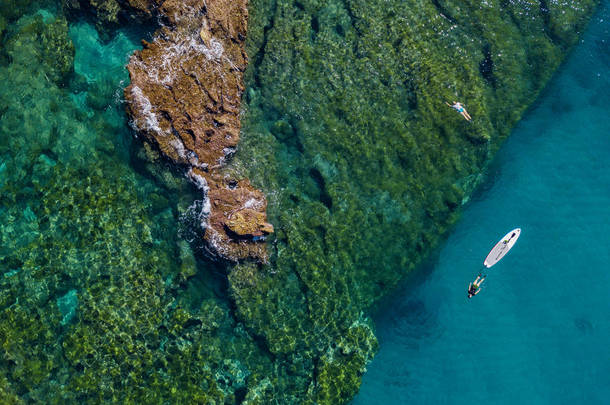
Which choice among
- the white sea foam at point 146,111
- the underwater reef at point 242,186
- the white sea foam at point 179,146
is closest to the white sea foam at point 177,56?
the underwater reef at point 242,186

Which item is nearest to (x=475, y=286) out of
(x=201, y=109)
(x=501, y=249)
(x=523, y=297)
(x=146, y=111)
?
(x=501, y=249)

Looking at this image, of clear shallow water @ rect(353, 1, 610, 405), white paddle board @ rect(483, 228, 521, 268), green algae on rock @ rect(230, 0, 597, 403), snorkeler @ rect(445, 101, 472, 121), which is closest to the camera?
green algae on rock @ rect(230, 0, 597, 403)

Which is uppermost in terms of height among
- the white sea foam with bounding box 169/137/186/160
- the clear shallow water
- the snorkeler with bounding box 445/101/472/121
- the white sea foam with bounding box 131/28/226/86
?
the white sea foam with bounding box 131/28/226/86

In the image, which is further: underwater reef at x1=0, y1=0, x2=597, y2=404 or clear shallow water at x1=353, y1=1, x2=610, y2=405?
clear shallow water at x1=353, y1=1, x2=610, y2=405

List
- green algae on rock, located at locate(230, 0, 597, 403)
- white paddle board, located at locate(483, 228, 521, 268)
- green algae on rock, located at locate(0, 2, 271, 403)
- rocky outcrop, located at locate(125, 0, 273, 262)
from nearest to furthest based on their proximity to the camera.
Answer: green algae on rock, located at locate(0, 2, 271, 403)
rocky outcrop, located at locate(125, 0, 273, 262)
green algae on rock, located at locate(230, 0, 597, 403)
white paddle board, located at locate(483, 228, 521, 268)

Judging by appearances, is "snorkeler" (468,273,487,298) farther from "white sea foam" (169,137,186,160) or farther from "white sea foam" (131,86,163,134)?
"white sea foam" (131,86,163,134)

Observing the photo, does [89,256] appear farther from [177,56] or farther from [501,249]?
[501,249]

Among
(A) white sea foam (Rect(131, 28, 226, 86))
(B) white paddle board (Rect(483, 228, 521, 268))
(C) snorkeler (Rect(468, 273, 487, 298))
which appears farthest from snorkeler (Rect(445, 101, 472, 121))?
(A) white sea foam (Rect(131, 28, 226, 86))
